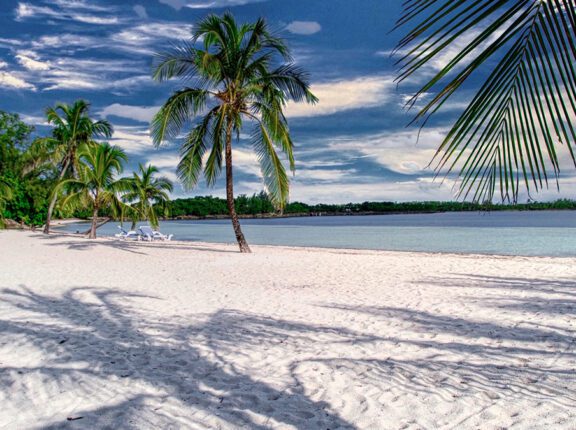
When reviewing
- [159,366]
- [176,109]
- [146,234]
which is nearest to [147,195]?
[146,234]

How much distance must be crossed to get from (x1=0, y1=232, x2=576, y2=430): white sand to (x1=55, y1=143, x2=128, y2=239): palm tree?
12.5 m

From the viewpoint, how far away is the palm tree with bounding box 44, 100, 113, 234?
85.4ft

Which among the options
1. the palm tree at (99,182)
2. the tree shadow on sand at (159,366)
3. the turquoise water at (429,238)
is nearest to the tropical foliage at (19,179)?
the turquoise water at (429,238)

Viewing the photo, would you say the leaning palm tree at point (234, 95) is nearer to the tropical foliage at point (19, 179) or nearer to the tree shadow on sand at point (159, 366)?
the tree shadow on sand at point (159, 366)

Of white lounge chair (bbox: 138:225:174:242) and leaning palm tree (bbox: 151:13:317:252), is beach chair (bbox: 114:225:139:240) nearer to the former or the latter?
white lounge chair (bbox: 138:225:174:242)

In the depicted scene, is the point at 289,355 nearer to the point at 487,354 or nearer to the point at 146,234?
the point at 487,354

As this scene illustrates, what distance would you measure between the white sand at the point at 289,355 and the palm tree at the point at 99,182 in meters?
12.5

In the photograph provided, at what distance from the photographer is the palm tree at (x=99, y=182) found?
68.4ft

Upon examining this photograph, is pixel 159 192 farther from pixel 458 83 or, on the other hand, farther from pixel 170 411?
pixel 458 83

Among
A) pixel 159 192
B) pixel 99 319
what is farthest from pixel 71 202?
pixel 99 319

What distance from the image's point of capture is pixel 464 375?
391cm

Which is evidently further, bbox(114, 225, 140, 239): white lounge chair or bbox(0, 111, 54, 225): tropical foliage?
bbox(0, 111, 54, 225): tropical foliage

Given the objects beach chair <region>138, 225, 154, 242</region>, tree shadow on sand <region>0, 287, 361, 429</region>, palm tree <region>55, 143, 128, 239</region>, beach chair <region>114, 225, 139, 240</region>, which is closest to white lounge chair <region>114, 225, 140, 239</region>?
beach chair <region>114, 225, 139, 240</region>

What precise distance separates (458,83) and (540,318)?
589 centimetres
